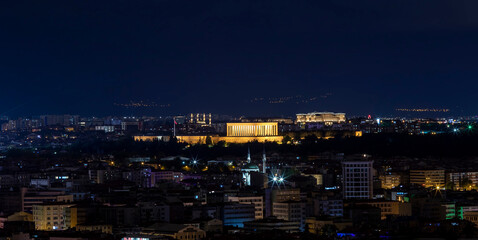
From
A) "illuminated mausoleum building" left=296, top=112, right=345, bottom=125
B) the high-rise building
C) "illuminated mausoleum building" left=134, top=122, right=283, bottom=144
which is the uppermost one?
"illuminated mausoleum building" left=296, top=112, right=345, bottom=125

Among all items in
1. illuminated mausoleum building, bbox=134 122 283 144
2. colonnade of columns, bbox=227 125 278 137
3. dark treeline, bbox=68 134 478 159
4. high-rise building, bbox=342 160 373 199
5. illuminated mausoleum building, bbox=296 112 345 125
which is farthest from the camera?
illuminated mausoleum building, bbox=296 112 345 125

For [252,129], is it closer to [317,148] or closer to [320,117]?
[320,117]

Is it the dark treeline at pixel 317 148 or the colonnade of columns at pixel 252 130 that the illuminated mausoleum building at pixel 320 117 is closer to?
the colonnade of columns at pixel 252 130

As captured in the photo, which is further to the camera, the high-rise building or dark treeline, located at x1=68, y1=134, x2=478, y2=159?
dark treeline, located at x1=68, y1=134, x2=478, y2=159

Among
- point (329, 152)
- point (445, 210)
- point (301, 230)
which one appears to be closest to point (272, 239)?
point (301, 230)

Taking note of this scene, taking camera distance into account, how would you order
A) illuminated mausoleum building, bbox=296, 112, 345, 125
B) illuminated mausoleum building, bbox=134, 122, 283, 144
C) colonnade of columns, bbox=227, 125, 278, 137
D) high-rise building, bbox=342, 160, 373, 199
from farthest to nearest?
1. illuminated mausoleum building, bbox=296, 112, 345, 125
2. colonnade of columns, bbox=227, 125, 278, 137
3. illuminated mausoleum building, bbox=134, 122, 283, 144
4. high-rise building, bbox=342, 160, 373, 199

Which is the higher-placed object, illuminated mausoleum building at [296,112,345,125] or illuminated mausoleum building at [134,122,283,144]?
illuminated mausoleum building at [296,112,345,125]

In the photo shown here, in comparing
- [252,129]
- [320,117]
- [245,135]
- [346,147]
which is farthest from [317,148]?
[320,117]

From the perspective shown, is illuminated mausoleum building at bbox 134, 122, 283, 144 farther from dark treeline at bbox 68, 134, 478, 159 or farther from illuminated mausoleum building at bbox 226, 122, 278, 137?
dark treeline at bbox 68, 134, 478, 159

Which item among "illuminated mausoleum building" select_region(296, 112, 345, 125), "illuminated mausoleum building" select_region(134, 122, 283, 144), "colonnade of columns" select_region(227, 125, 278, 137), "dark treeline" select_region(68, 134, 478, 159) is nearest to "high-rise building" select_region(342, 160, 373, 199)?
"dark treeline" select_region(68, 134, 478, 159)

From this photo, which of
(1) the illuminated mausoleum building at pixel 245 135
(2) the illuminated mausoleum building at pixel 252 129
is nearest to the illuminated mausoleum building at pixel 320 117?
(2) the illuminated mausoleum building at pixel 252 129
